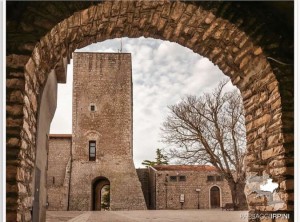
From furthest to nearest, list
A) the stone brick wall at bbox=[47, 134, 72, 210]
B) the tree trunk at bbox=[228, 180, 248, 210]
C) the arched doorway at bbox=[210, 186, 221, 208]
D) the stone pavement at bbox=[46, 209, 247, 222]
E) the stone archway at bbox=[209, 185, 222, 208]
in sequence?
the arched doorway at bbox=[210, 186, 221, 208] → the stone archway at bbox=[209, 185, 222, 208] → the stone brick wall at bbox=[47, 134, 72, 210] → the tree trunk at bbox=[228, 180, 248, 210] → the stone pavement at bbox=[46, 209, 247, 222]

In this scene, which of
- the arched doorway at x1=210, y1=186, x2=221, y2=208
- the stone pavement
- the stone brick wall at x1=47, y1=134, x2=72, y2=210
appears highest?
the stone brick wall at x1=47, y1=134, x2=72, y2=210

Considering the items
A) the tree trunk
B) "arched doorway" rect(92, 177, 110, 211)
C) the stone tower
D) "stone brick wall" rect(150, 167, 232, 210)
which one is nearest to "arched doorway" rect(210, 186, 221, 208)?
"stone brick wall" rect(150, 167, 232, 210)

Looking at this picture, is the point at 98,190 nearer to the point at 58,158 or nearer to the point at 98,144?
the point at 58,158

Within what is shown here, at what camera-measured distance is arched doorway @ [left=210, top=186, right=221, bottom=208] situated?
3294 cm

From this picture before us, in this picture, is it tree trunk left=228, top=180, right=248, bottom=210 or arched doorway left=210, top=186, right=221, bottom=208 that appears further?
arched doorway left=210, top=186, right=221, bottom=208

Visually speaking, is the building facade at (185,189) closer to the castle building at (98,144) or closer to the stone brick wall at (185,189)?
the stone brick wall at (185,189)

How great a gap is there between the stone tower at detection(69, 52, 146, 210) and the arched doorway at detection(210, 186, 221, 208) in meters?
9.83

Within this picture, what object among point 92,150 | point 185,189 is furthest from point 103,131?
point 185,189

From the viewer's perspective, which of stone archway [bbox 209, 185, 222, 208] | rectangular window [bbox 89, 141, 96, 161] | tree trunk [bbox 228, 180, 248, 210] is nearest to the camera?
tree trunk [bbox 228, 180, 248, 210]

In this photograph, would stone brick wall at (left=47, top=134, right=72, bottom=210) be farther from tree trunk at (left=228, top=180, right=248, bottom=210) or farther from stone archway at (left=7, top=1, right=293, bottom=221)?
stone archway at (left=7, top=1, right=293, bottom=221)

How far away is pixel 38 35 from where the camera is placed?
13.3ft

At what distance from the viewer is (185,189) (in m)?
31.6

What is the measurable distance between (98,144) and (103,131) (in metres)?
1.00
